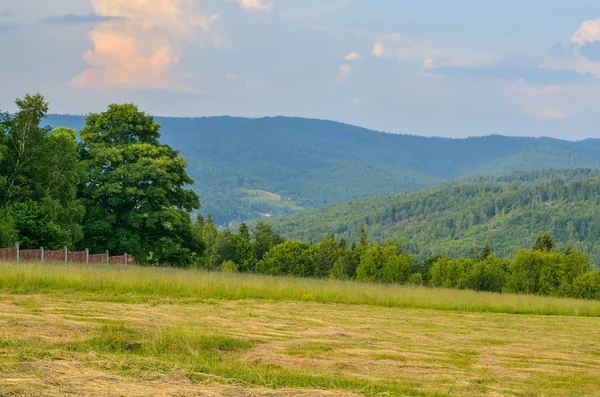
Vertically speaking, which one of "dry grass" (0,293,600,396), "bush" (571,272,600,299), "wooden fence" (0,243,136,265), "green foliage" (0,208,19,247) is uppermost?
Answer: "green foliage" (0,208,19,247)

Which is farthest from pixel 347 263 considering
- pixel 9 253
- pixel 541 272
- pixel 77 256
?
pixel 9 253

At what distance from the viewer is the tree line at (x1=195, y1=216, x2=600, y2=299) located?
10312cm

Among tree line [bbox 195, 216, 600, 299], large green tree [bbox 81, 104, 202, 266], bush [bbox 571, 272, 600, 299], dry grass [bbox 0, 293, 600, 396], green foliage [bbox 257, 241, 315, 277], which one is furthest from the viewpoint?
green foliage [bbox 257, 241, 315, 277]

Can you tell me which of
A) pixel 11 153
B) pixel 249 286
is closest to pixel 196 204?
pixel 11 153

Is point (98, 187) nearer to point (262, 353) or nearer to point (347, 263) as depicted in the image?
point (262, 353)

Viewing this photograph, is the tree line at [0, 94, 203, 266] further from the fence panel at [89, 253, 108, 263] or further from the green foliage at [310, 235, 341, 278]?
the green foliage at [310, 235, 341, 278]

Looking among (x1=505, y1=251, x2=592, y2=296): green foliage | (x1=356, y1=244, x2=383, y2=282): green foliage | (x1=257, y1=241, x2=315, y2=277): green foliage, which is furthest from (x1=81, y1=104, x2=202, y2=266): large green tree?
(x1=257, y1=241, x2=315, y2=277): green foliage

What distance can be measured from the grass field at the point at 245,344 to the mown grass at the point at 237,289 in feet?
0.29

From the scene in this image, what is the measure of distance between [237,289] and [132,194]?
76.7 ft

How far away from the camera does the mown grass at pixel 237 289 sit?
26453 mm

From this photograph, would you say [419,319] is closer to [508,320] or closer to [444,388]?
[508,320]

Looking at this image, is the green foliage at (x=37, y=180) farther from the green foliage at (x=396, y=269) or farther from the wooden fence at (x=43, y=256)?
the green foliage at (x=396, y=269)

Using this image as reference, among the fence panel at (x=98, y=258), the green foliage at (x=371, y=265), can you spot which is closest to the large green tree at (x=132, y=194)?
the fence panel at (x=98, y=258)

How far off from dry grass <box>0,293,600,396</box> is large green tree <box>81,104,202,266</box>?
1092 inches
